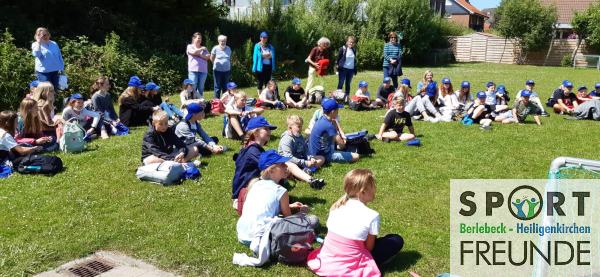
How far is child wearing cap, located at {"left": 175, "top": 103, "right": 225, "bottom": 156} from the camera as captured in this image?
344 inches

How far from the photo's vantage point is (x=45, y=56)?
442 inches

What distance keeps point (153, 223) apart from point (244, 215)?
52.6 inches

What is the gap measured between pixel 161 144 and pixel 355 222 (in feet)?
14.4

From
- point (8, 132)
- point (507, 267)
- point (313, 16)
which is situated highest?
point (313, 16)

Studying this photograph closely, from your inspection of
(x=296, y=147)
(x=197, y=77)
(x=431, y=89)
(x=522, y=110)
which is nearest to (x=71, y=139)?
(x=296, y=147)

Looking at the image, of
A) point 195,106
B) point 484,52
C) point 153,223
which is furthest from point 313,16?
point 153,223

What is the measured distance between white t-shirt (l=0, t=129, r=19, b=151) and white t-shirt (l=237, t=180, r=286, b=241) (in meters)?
4.42

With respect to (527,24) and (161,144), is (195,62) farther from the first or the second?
(527,24)

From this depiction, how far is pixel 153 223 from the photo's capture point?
6020 mm

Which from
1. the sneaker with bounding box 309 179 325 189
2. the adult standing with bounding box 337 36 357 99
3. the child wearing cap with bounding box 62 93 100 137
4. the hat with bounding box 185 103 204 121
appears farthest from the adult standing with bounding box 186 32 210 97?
the sneaker with bounding box 309 179 325 189

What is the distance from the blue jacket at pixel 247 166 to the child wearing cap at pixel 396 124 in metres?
4.42

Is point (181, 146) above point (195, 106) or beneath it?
beneath

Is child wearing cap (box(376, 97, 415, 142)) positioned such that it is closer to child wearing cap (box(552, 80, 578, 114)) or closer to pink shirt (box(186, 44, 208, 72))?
pink shirt (box(186, 44, 208, 72))

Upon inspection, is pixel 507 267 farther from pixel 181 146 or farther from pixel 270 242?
pixel 181 146
